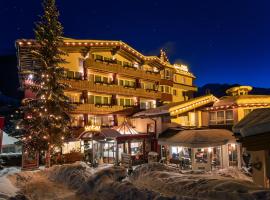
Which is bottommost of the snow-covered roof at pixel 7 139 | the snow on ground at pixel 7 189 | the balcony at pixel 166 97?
the snow on ground at pixel 7 189

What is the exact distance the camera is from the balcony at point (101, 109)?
34309mm

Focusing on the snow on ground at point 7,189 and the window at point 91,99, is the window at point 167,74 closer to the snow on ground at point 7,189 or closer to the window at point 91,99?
the window at point 91,99

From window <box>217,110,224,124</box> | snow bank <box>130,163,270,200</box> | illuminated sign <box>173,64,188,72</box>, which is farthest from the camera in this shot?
illuminated sign <box>173,64,188,72</box>

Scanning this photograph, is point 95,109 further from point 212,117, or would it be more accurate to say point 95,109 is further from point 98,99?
point 212,117

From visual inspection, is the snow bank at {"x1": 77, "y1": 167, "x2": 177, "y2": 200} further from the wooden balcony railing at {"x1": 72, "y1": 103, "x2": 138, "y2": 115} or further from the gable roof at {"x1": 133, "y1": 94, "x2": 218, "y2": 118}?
the wooden balcony railing at {"x1": 72, "y1": 103, "x2": 138, "y2": 115}

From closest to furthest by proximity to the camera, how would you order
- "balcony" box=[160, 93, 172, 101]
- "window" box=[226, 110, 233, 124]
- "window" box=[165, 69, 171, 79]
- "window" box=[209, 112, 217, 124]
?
"window" box=[226, 110, 233, 124] → "window" box=[209, 112, 217, 124] → "balcony" box=[160, 93, 172, 101] → "window" box=[165, 69, 171, 79]

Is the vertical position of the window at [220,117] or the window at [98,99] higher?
the window at [98,99]

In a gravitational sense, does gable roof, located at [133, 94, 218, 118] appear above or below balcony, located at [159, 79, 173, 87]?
below

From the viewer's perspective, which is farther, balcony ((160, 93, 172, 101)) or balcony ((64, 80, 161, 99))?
balcony ((160, 93, 172, 101))

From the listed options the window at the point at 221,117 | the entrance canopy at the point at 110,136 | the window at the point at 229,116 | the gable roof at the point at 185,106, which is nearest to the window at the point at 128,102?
the gable roof at the point at 185,106

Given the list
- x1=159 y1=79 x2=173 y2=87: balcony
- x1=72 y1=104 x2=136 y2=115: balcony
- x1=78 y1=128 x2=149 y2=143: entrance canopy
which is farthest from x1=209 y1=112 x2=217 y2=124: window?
x1=159 y1=79 x2=173 y2=87: balcony

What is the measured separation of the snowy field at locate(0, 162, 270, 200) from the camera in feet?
30.8

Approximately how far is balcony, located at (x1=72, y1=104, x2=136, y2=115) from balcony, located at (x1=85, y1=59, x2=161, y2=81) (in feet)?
17.1

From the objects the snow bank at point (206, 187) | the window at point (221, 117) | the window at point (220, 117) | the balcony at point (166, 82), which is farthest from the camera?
the balcony at point (166, 82)
